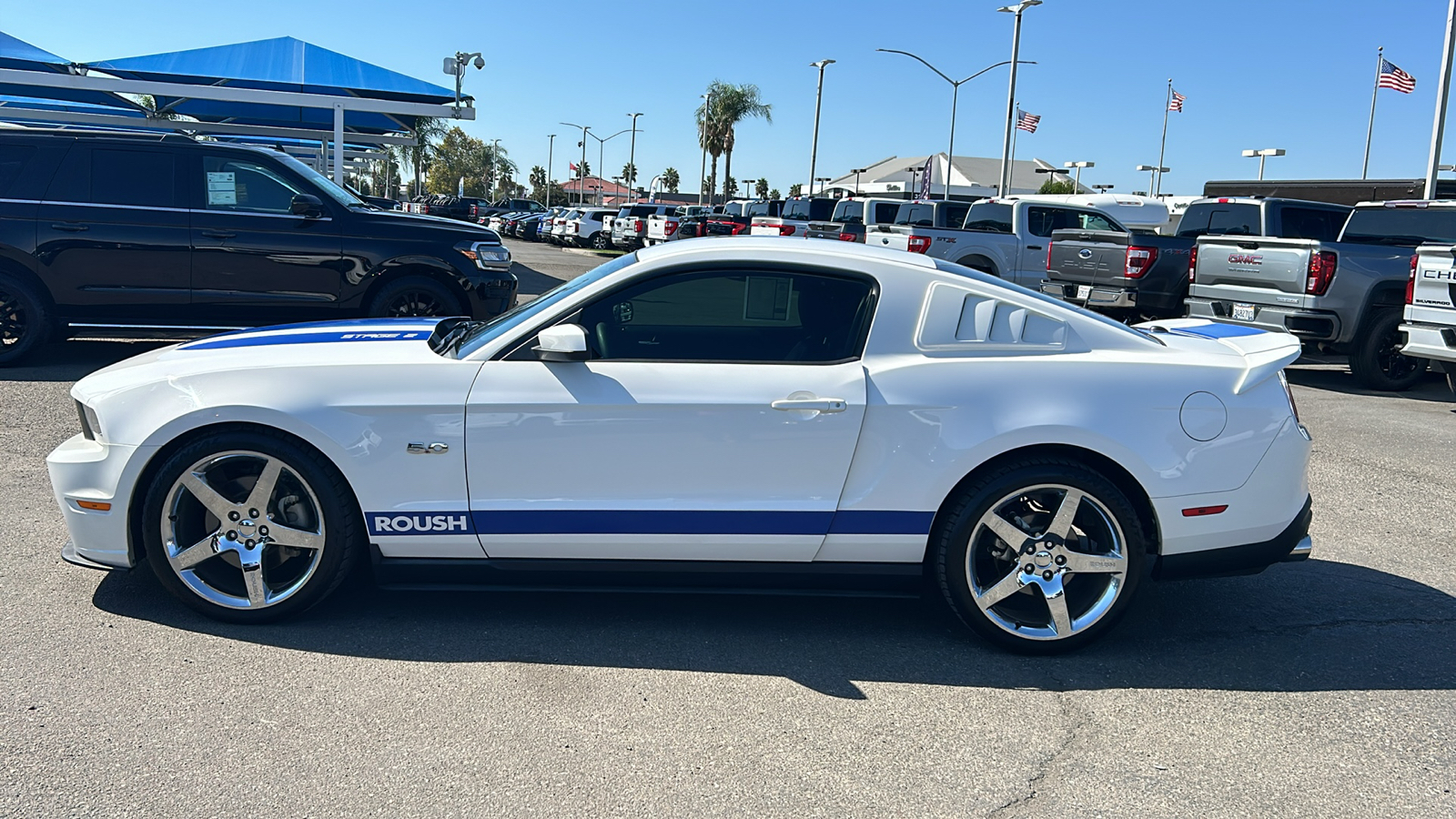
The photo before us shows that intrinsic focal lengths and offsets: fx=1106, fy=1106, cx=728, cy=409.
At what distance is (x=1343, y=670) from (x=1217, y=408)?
3.49 feet

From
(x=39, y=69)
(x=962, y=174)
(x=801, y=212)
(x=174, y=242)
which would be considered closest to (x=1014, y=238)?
(x=801, y=212)

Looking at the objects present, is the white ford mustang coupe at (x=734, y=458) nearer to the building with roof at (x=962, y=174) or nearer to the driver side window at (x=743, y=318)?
the driver side window at (x=743, y=318)

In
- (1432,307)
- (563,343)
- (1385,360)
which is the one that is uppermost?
(1432,307)

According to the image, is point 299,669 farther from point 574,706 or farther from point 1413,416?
point 1413,416

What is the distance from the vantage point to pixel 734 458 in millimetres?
3947

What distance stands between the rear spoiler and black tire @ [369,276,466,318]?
6.52 metres

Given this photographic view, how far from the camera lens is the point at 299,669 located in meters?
3.77

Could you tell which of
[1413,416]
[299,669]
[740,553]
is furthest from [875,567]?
[1413,416]

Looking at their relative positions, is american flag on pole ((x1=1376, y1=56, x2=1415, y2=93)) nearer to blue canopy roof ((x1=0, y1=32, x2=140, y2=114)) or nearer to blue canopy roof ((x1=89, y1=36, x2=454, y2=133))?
blue canopy roof ((x1=89, y1=36, x2=454, y2=133))

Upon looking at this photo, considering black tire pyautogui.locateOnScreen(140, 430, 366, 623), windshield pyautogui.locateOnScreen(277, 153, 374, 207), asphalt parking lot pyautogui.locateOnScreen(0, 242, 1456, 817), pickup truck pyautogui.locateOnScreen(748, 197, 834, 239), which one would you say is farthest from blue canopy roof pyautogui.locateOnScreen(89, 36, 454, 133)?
black tire pyautogui.locateOnScreen(140, 430, 366, 623)

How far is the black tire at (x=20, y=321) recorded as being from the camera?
9188 mm

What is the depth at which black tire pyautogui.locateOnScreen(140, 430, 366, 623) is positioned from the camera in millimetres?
3971

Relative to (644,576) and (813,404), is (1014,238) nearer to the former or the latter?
(813,404)

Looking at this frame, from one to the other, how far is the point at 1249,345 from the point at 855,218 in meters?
21.6
